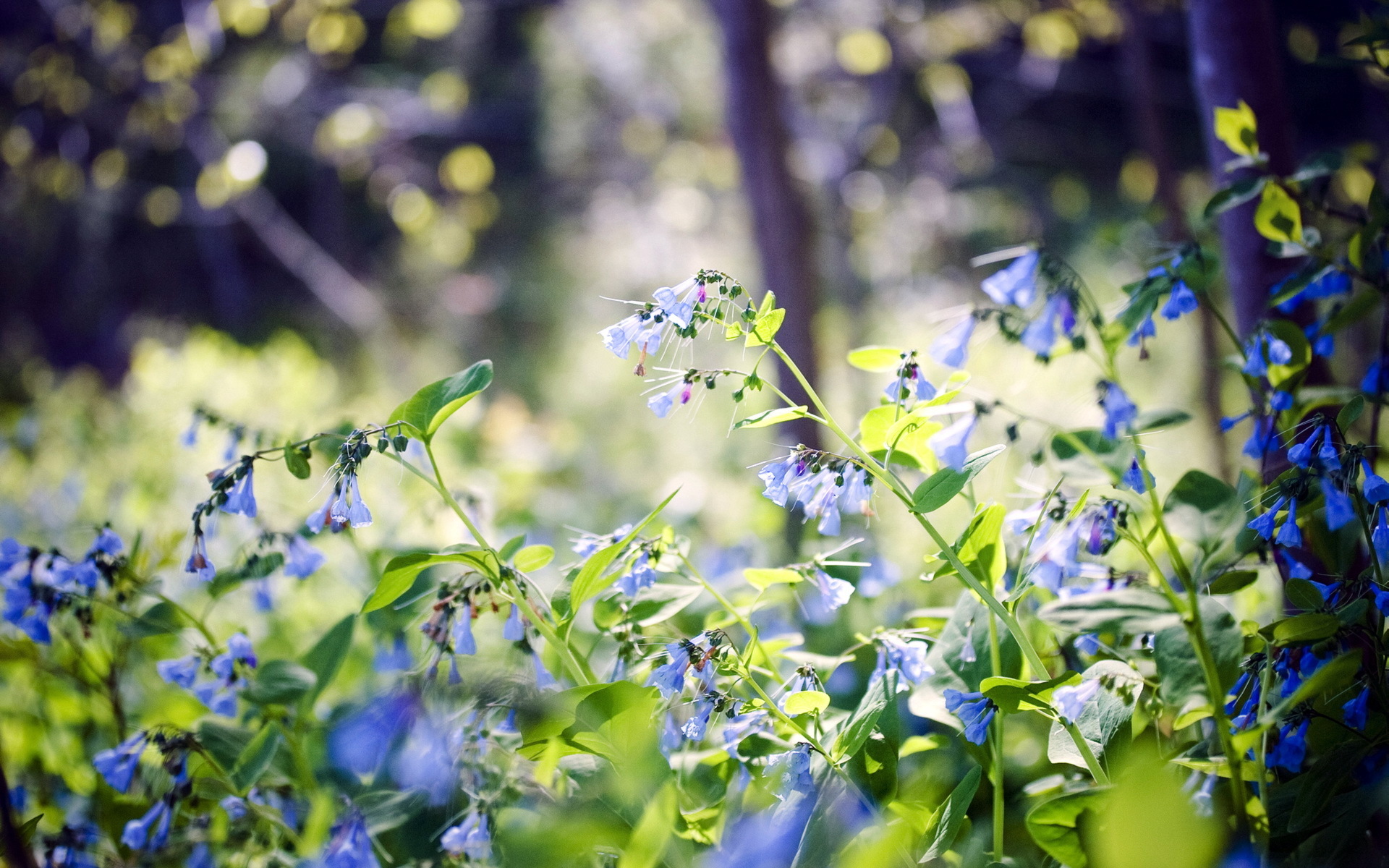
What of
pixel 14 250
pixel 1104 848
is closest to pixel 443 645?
pixel 1104 848

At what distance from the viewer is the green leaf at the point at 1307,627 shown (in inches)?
19.6

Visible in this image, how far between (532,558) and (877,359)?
336 mm

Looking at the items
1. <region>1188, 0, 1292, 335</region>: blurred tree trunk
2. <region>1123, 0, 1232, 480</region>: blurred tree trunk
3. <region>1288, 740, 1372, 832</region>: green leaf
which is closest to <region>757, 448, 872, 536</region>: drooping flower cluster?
<region>1288, 740, 1372, 832</region>: green leaf

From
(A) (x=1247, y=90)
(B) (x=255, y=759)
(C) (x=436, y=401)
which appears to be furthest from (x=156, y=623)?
(A) (x=1247, y=90)

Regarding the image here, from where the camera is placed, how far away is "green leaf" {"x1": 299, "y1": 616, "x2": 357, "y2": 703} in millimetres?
769

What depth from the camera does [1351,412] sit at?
0.60 meters

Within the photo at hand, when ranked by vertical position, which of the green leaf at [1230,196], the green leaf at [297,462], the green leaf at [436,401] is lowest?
the green leaf at [1230,196]

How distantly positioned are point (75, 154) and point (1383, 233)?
594cm

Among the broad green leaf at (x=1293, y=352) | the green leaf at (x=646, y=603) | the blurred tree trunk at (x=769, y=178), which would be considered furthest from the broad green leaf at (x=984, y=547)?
the blurred tree trunk at (x=769, y=178)

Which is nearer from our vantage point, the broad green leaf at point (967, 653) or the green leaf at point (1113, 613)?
the green leaf at point (1113, 613)

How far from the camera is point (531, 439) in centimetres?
342

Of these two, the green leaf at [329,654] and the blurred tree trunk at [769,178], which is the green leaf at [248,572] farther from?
the blurred tree trunk at [769,178]

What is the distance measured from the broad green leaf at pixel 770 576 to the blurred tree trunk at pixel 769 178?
1198mm

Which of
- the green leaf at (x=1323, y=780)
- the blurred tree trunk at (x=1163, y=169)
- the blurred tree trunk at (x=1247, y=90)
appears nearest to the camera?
the green leaf at (x=1323, y=780)
